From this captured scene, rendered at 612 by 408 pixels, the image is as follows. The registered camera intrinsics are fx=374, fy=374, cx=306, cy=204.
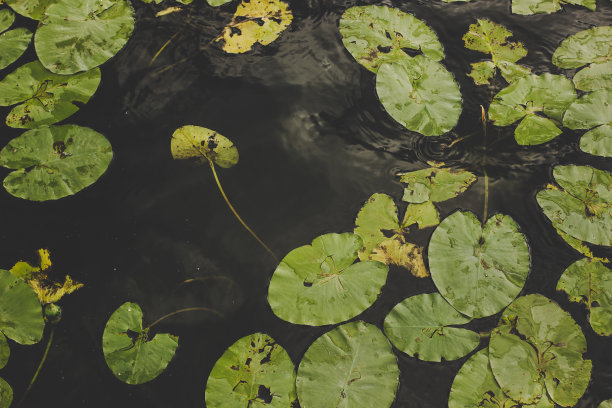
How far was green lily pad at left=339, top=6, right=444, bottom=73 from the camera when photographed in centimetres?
186

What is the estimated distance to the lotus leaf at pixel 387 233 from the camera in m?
1.53

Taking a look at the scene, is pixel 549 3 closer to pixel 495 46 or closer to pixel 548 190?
pixel 495 46

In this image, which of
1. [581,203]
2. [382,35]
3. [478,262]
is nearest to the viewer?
[478,262]

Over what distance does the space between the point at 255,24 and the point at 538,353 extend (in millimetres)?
1966

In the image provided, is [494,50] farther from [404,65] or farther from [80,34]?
[80,34]

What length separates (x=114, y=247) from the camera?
1585 mm

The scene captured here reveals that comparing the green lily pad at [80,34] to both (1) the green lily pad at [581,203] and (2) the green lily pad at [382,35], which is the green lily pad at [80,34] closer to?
(2) the green lily pad at [382,35]

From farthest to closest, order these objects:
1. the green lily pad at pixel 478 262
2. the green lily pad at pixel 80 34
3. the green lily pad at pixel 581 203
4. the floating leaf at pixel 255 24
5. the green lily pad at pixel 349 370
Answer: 1. the floating leaf at pixel 255 24
2. the green lily pad at pixel 80 34
3. the green lily pad at pixel 581 203
4. the green lily pad at pixel 478 262
5. the green lily pad at pixel 349 370

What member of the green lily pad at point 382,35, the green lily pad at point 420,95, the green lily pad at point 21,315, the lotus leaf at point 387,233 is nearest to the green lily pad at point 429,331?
the lotus leaf at point 387,233

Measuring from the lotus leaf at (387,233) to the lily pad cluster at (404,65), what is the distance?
1.30 ft

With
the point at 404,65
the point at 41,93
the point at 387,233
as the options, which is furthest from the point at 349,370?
the point at 41,93

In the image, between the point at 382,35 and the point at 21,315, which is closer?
the point at 21,315

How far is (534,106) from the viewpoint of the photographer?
5.78 feet

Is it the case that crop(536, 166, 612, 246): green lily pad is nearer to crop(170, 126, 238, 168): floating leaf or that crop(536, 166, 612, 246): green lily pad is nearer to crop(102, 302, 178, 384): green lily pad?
crop(170, 126, 238, 168): floating leaf
